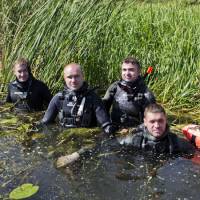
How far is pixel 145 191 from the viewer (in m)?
4.56

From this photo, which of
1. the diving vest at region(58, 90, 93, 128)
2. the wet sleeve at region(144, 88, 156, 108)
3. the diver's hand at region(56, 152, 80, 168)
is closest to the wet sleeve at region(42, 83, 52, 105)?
the diving vest at region(58, 90, 93, 128)

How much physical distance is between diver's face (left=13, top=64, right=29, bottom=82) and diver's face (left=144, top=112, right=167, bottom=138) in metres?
2.50

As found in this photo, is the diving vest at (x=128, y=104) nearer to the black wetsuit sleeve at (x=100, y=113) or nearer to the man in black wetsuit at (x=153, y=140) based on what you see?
the black wetsuit sleeve at (x=100, y=113)

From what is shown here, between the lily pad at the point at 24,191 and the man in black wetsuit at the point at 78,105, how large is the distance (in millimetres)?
1916

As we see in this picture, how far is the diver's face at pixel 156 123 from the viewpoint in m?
5.27

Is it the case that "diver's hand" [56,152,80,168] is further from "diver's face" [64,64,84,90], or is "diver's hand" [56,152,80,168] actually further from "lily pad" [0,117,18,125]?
"lily pad" [0,117,18,125]

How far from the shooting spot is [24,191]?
445 cm

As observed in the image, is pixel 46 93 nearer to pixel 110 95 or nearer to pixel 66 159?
pixel 110 95

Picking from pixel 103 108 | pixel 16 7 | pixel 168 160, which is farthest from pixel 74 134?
pixel 16 7

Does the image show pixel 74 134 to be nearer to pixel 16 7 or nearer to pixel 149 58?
pixel 149 58

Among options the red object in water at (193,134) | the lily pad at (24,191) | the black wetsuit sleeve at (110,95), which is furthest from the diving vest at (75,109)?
the lily pad at (24,191)

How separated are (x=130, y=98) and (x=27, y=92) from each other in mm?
1777

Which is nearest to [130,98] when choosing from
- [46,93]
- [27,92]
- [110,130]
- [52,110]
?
[110,130]

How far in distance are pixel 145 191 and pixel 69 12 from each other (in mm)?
3707
